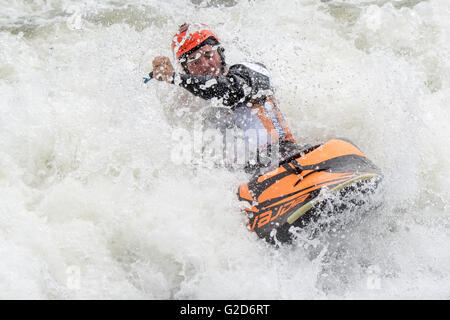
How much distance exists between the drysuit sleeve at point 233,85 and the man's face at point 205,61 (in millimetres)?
160

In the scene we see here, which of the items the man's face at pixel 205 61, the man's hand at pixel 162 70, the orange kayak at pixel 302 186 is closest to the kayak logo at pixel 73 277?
the orange kayak at pixel 302 186

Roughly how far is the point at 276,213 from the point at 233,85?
0.90 metres

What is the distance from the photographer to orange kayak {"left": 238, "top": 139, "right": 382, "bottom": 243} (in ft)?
8.66

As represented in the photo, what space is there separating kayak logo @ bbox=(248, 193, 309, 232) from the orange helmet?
130cm

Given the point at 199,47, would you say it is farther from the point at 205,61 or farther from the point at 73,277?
the point at 73,277

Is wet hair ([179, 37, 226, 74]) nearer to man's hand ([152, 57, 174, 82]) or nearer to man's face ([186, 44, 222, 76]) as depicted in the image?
man's face ([186, 44, 222, 76])

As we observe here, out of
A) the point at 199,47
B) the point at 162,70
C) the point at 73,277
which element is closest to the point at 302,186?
the point at 162,70

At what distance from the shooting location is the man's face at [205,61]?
3107 millimetres

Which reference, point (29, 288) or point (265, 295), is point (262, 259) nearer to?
point (265, 295)

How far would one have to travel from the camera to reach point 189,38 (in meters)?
3.12

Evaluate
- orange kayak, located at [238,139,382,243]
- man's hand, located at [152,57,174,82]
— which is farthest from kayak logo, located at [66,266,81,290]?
man's hand, located at [152,57,174,82]

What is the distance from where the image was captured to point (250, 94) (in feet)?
9.70

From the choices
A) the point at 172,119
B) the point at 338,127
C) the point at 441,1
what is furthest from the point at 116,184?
the point at 441,1

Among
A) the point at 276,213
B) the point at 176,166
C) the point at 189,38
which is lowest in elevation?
the point at 176,166
